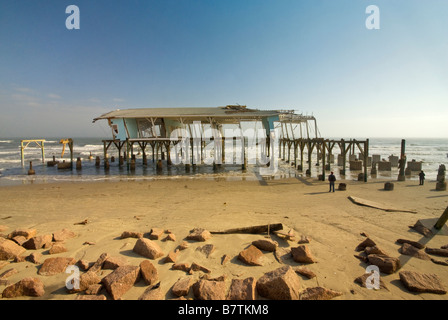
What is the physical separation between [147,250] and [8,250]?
8.56 feet

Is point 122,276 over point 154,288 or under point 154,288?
over

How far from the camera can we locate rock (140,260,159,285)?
3.51m

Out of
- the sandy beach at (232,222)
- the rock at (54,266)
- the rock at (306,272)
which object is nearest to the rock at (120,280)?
the sandy beach at (232,222)

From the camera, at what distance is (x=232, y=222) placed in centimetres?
665

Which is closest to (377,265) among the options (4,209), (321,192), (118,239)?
(118,239)

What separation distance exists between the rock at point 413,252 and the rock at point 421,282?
85 centimetres

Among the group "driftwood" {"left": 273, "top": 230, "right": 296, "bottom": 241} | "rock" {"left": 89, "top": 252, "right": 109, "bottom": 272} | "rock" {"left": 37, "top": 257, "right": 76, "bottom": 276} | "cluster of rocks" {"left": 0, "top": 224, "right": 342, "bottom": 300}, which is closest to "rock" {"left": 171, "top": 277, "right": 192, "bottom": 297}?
"cluster of rocks" {"left": 0, "top": 224, "right": 342, "bottom": 300}

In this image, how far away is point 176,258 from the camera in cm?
429

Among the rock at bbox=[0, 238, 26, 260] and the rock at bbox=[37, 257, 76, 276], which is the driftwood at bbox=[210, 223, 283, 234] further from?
the rock at bbox=[0, 238, 26, 260]

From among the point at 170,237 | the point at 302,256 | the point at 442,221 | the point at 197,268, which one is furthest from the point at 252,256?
the point at 442,221

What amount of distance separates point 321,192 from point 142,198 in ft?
30.8

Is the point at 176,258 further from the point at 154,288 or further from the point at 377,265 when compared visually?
the point at 377,265

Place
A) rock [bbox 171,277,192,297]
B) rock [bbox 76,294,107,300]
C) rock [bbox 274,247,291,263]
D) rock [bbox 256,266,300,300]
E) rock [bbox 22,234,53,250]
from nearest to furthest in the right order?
rock [bbox 76,294,107,300]
rock [bbox 256,266,300,300]
rock [bbox 171,277,192,297]
rock [bbox 274,247,291,263]
rock [bbox 22,234,53,250]

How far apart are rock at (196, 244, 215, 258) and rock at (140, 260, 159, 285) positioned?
1126 mm
